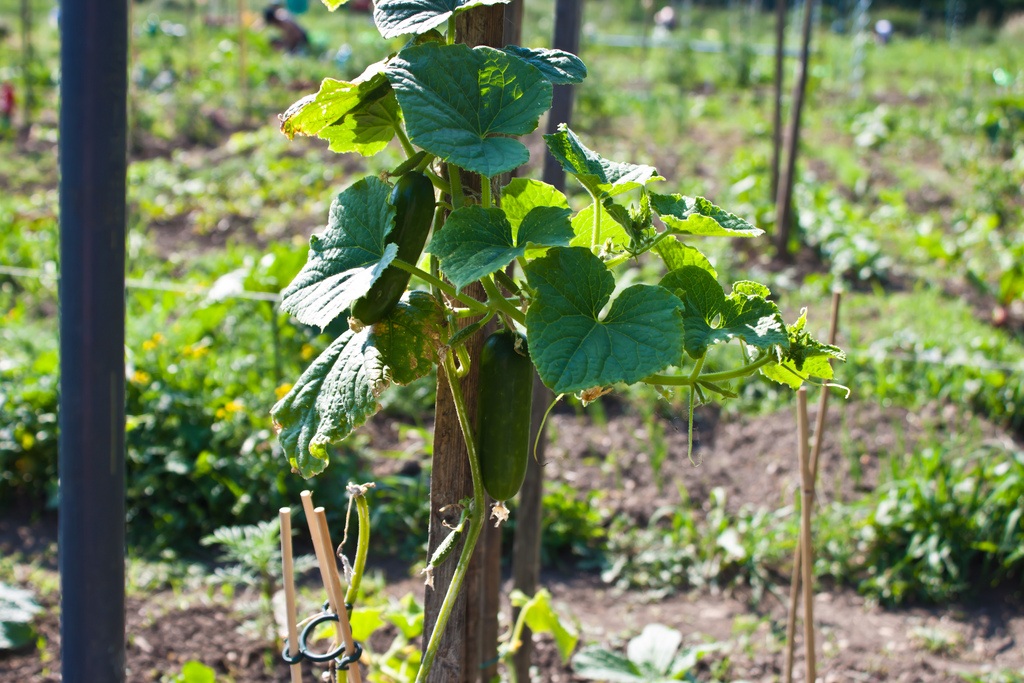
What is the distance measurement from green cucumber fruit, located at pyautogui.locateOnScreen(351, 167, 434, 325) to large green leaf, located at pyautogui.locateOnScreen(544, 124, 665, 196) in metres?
0.18

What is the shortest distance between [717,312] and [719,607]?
2225 millimetres

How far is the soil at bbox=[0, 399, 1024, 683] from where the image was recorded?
2.83 m

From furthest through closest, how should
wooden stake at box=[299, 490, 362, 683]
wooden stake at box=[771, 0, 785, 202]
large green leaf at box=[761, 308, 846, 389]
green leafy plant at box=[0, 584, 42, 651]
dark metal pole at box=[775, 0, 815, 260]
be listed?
wooden stake at box=[771, 0, 785, 202]
dark metal pole at box=[775, 0, 815, 260]
green leafy plant at box=[0, 584, 42, 651]
wooden stake at box=[299, 490, 362, 683]
large green leaf at box=[761, 308, 846, 389]

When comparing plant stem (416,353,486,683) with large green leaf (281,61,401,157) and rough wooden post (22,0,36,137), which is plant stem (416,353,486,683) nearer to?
large green leaf (281,61,401,157)

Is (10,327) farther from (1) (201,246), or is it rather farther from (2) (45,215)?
(2) (45,215)

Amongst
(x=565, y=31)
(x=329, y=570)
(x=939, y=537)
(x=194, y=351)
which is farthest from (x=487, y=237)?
(x=194, y=351)

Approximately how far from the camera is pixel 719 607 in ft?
10.6

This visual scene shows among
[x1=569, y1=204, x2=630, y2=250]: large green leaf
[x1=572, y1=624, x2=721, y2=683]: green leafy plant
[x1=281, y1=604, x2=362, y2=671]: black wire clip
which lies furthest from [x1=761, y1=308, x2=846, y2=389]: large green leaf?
[x1=572, y1=624, x2=721, y2=683]: green leafy plant

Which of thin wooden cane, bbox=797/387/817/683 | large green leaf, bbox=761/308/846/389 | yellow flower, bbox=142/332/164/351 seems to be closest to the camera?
large green leaf, bbox=761/308/846/389

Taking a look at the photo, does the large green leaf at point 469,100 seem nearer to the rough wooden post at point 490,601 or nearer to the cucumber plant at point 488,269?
the cucumber plant at point 488,269

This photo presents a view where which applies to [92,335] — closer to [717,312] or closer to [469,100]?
[469,100]

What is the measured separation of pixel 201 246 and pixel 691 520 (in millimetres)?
4358

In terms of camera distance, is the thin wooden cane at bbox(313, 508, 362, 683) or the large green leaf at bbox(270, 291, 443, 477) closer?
the large green leaf at bbox(270, 291, 443, 477)

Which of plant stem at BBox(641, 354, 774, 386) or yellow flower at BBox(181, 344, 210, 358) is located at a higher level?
plant stem at BBox(641, 354, 774, 386)
